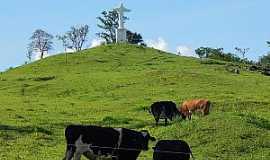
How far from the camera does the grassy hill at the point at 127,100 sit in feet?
75.6

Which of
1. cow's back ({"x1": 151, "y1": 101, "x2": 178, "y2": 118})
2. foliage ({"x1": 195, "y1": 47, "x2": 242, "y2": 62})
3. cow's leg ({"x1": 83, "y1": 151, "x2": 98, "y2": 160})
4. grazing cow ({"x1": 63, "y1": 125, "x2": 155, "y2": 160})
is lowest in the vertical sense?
cow's leg ({"x1": 83, "y1": 151, "x2": 98, "y2": 160})

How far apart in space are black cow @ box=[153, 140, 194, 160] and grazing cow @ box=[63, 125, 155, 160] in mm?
803

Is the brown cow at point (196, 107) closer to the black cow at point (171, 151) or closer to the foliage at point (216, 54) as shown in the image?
the black cow at point (171, 151)

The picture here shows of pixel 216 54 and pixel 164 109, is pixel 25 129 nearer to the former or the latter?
pixel 164 109

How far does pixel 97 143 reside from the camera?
17.0 meters

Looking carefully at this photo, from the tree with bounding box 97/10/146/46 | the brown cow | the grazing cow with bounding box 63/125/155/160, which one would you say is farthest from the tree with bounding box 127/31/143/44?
the grazing cow with bounding box 63/125/155/160

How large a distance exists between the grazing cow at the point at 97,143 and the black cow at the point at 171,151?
80 centimetres

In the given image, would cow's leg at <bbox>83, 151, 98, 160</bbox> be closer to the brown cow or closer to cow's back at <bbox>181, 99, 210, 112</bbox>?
the brown cow

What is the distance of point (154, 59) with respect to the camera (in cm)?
7219

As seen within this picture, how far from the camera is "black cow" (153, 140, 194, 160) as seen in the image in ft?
54.9

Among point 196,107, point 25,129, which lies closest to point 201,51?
point 196,107

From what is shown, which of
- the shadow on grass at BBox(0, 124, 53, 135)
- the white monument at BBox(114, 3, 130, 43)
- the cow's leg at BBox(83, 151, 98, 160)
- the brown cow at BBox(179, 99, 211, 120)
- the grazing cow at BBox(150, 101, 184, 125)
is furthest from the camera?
the white monument at BBox(114, 3, 130, 43)

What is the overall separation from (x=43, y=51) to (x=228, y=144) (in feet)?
328

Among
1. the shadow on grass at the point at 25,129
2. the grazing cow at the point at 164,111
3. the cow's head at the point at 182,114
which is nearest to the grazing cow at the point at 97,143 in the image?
the shadow on grass at the point at 25,129
